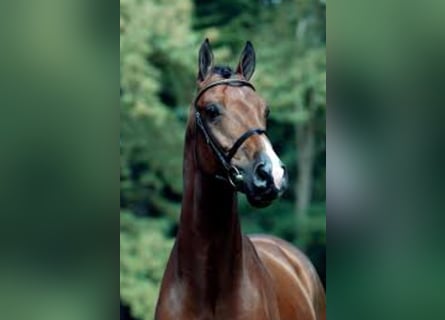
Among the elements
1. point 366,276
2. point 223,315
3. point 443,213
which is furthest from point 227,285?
point 443,213

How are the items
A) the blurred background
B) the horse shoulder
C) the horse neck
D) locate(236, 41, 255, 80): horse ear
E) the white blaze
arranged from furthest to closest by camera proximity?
the blurred background
the horse shoulder
locate(236, 41, 255, 80): horse ear
the horse neck
the white blaze

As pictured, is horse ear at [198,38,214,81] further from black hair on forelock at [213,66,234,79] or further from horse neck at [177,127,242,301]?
horse neck at [177,127,242,301]

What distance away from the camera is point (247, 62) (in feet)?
9.77

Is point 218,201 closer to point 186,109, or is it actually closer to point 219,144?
point 219,144

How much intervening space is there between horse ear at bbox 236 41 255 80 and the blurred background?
356 cm

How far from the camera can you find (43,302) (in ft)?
6.04

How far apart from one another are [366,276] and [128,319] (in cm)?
531

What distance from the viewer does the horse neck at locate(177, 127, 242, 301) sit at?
2.81 metres

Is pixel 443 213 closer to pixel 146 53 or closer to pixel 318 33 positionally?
pixel 146 53

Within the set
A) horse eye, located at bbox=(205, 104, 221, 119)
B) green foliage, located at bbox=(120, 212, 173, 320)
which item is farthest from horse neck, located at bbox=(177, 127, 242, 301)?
green foliage, located at bbox=(120, 212, 173, 320)

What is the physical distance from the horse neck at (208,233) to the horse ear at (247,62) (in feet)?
1.08

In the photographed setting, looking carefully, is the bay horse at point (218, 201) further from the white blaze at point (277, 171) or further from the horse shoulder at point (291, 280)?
the horse shoulder at point (291, 280)

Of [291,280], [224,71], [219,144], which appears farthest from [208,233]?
[291,280]

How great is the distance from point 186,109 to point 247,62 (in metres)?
4.92
